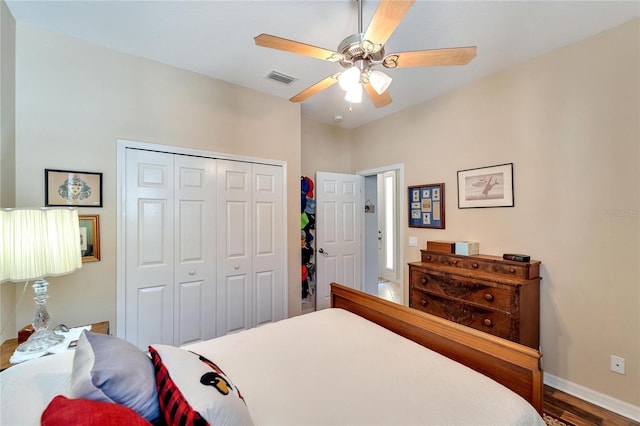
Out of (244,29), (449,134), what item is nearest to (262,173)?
(244,29)

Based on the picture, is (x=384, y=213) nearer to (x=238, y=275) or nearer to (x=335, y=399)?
(x=238, y=275)

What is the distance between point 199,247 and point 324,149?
228cm

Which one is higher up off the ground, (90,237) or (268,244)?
(90,237)

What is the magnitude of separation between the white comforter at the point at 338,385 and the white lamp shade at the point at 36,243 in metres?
0.47

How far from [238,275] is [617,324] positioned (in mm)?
3145

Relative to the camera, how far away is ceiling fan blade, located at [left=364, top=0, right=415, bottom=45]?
1193 mm

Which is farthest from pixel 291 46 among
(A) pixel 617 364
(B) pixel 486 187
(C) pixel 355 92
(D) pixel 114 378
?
(A) pixel 617 364

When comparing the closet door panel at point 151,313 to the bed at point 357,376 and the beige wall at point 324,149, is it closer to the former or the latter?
the bed at point 357,376

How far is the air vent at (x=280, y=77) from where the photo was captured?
8.61ft

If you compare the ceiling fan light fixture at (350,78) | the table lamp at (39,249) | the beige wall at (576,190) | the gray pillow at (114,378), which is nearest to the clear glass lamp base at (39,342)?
the table lamp at (39,249)

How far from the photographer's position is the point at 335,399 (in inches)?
41.7

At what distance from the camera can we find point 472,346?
1.32 meters

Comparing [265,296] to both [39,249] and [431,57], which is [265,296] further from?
[431,57]

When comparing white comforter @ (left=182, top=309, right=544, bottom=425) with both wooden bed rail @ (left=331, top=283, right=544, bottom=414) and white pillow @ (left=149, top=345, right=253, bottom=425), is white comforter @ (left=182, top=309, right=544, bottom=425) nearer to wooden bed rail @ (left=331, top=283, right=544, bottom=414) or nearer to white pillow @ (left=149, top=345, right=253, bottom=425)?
wooden bed rail @ (left=331, top=283, right=544, bottom=414)
